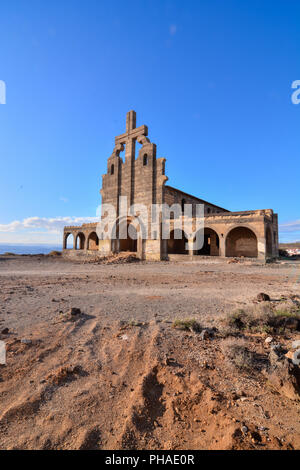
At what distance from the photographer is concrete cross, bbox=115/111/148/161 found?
24391 millimetres

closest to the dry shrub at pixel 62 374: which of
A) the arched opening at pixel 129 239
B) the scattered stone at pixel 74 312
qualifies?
the scattered stone at pixel 74 312

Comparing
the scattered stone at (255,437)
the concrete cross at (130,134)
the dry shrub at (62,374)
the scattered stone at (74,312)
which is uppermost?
the concrete cross at (130,134)

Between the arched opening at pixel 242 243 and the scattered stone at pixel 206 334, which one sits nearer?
the scattered stone at pixel 206 334

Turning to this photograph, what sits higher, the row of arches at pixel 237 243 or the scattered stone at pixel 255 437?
the row of arches at pixel 237 243

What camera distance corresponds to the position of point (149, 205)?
2236 cm

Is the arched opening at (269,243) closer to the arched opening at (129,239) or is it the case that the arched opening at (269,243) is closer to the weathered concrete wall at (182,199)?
the weathered concrete wall at (182,199)

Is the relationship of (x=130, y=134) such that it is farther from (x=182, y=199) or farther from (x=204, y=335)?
(x=204, y=335)

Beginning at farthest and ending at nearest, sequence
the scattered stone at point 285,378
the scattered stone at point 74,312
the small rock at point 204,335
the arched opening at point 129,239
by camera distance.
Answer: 1. the arched opening at point 129,239
2. the scattered stone at point 74,312
3. the small rock at point 204,335
4. the scattered stone at point 285,378

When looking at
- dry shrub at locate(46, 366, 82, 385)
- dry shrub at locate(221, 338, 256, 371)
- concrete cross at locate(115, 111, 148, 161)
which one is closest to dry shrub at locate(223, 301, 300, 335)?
dry shrub at locate(221, 338, 256, 371)

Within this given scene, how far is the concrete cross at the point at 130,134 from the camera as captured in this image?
24391 mm
